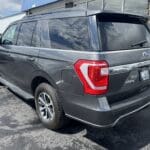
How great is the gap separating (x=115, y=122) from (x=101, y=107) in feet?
1.04

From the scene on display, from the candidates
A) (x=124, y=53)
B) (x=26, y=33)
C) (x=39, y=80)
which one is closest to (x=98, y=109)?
(x=124, y=53)

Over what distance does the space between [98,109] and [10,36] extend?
316 cm

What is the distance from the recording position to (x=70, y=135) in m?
3.81

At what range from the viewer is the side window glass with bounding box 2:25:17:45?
505 centimetres

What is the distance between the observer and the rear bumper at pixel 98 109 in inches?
117

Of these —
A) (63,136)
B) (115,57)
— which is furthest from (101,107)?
(63,136)

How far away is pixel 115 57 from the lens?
3014 millimetres

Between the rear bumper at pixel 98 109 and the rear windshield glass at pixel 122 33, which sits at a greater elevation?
the rear windshield glass at pixel 122 33

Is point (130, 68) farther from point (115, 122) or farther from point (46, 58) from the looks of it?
point (46, 58)

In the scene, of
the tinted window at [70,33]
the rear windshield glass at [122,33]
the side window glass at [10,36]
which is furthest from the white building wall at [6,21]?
the rear windshield glass at [122,33]

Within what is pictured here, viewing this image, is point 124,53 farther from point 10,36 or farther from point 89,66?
point 10,36

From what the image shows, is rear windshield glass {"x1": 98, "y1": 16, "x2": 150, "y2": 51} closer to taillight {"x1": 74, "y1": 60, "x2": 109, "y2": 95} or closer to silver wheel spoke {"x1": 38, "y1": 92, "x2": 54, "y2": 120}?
taillight {"x1": 74, "y1": 60, "x2": 109, "y2": 95}

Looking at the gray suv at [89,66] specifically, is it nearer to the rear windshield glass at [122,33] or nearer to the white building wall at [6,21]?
the rear windshield glass at [122,33]

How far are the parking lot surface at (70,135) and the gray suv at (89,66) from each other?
24 centimetres
